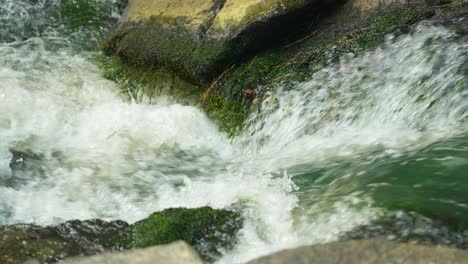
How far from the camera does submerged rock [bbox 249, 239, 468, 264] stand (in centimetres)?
251

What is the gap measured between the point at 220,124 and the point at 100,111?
3.86 feet

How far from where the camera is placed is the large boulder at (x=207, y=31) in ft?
19.7

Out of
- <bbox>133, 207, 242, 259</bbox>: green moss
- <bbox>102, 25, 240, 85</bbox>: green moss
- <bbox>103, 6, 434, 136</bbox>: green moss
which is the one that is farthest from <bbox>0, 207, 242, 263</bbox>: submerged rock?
<bbox>102, 25, 240, 85</bbox>: green moss

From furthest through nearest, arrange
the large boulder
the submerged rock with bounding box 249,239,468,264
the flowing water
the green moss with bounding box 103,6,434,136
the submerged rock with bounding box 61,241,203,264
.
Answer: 1. the large boulder
2. the green moss with bounding box 103,6,434,136
3. the flowing water
4. the submerged rock with bounding box 61,241,203,264
5. the submerged rock with bounding box 249,239,468,264

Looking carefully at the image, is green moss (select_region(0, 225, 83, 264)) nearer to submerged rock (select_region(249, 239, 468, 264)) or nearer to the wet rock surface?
submerged rock (select_region(249, 239, 468, 264))

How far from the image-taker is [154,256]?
105 inches

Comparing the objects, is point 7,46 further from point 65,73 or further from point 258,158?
point 258,158

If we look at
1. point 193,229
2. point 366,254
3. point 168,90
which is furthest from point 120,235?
point 168,90

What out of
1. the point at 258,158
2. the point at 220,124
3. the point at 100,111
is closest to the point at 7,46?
the point at 100,111

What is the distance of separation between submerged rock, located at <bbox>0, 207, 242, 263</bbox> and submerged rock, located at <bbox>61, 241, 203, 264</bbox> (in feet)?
1.99

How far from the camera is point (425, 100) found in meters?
4.89

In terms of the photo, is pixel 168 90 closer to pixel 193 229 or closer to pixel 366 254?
pixel 193 229

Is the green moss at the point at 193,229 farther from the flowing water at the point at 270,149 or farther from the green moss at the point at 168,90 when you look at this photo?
the green moss at the point at 168,90

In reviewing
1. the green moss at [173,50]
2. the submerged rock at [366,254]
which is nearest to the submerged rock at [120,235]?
the submerged rock at [366,254]
